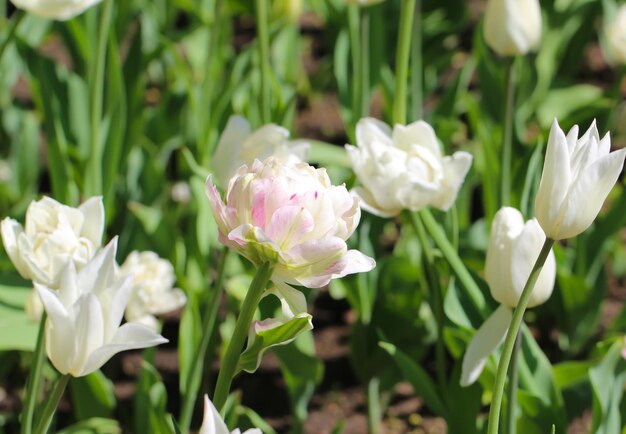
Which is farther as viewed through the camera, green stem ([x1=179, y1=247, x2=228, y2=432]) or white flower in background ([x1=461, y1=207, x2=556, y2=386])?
green stem ([x1=179, y1=247, x2=228, y2=432])

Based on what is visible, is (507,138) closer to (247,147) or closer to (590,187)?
(247,147)

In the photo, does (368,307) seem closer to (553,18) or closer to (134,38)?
(134,38)

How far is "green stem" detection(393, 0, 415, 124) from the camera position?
130cm

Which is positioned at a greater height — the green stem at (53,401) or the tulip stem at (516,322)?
the tulip stem at (516,322)

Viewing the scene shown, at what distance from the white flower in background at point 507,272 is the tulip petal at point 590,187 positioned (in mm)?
178

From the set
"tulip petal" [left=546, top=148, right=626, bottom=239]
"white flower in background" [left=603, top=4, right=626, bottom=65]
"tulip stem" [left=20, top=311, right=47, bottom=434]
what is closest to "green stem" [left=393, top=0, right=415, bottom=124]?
"tulip petal" [left=546, top=148, right=626, bottom=239]

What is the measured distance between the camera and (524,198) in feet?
4.82

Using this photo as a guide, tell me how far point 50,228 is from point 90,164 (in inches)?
24.6

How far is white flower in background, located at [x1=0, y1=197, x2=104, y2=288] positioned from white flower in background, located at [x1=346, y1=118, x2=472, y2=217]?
35 centimetres

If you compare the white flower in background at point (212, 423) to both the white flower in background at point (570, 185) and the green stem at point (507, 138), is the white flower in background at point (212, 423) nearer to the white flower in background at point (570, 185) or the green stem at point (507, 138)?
the white flower in background at point (570, 185)

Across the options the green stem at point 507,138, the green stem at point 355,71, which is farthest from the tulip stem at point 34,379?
the green stem at point 355,71

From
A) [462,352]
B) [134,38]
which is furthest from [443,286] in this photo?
[134,38]

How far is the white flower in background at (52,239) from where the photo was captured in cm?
107

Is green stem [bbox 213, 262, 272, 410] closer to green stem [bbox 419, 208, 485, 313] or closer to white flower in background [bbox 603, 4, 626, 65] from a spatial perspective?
green stem [bbox 419, 208, 485, 313]
